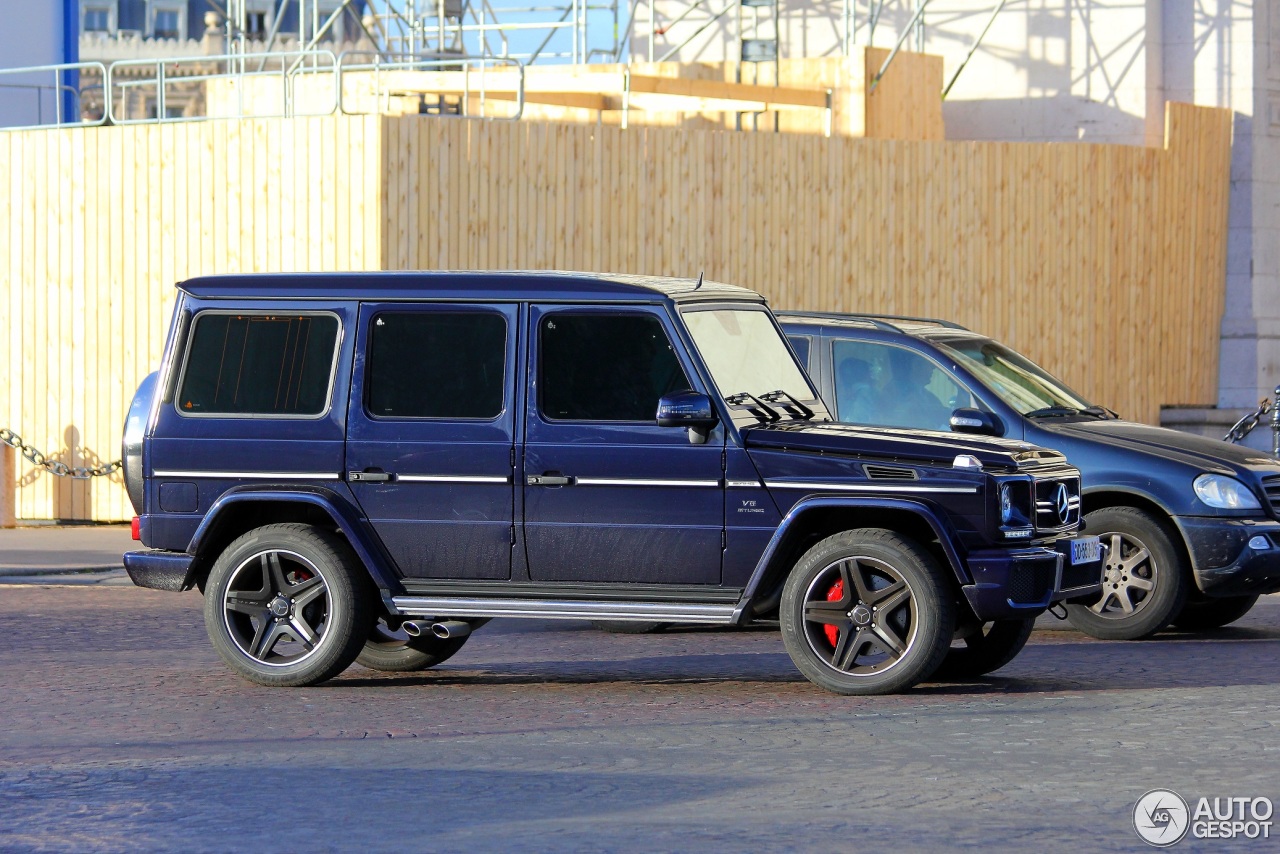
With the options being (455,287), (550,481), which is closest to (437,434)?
(550,481)

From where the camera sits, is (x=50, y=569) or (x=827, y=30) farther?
(x=827, y=30)

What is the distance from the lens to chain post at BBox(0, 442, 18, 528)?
18.7m

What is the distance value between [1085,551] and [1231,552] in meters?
2.07

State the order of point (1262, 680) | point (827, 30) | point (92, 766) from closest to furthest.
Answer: point (92, 766) < point (1262, 680) < point (827, 30)

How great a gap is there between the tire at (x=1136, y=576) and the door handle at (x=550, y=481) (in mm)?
3610

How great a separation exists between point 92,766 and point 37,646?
385 cm

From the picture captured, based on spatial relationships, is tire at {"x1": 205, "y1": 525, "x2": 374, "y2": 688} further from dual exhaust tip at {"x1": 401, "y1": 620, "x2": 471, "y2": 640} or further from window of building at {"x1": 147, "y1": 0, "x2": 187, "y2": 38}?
window of building at {"x1": 147, "y1": 0, "x2": 187, "y2": 38}

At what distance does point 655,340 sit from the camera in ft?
A: 30.2

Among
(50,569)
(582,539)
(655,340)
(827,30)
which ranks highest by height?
(827,30)

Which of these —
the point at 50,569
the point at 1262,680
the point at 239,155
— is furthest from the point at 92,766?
the point at 239,155

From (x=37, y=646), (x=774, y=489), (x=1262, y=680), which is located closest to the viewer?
(x=774, y=489)

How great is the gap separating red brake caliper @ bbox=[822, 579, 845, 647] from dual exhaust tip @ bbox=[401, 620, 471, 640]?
1.87m

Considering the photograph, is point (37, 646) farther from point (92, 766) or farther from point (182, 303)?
point (92, 766)

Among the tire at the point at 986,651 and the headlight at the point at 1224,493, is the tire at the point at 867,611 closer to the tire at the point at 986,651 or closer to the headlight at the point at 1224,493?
the tire at the point at 986,651
